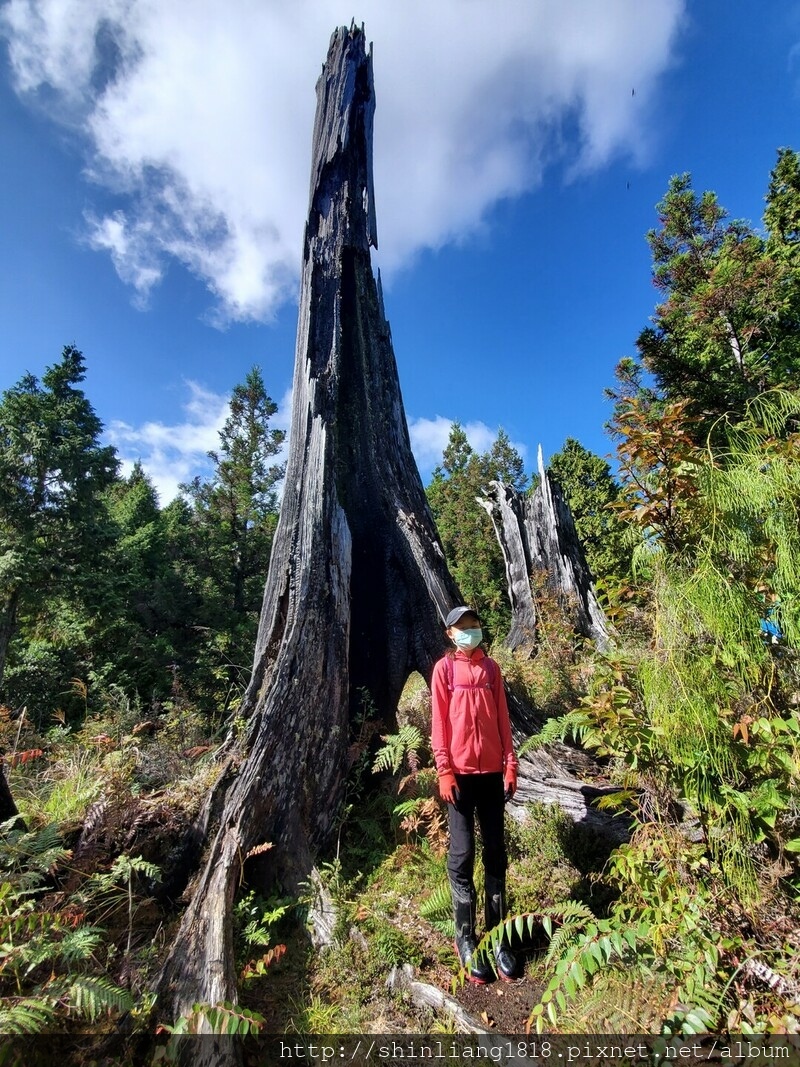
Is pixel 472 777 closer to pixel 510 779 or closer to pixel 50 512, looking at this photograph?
pixel 510 779

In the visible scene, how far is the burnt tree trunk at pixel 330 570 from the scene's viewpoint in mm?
3709

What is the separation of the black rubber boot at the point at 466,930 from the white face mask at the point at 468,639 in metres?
1.49

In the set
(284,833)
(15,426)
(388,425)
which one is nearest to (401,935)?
(284,833)

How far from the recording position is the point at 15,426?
17.2 meters

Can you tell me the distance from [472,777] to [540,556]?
8384 mm

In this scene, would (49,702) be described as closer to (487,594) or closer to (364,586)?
(364,586)

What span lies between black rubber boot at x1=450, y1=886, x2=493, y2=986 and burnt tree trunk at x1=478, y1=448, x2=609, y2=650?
6509 millimetres

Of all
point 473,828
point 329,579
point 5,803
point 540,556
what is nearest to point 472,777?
point 473,828

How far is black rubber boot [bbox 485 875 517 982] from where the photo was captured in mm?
2805

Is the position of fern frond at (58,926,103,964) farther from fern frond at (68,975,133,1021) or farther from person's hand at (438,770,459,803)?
person's hand at (438,770,459,803)

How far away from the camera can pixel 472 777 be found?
10.2ft

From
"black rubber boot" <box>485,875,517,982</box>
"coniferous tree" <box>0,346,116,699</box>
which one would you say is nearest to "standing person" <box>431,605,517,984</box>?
"black rubber boot" <box>485,875,517,982</box>

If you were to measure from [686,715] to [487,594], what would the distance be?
22.2 metres

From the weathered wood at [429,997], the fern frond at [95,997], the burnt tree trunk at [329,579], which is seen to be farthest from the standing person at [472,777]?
the fern frond at [95,997]
